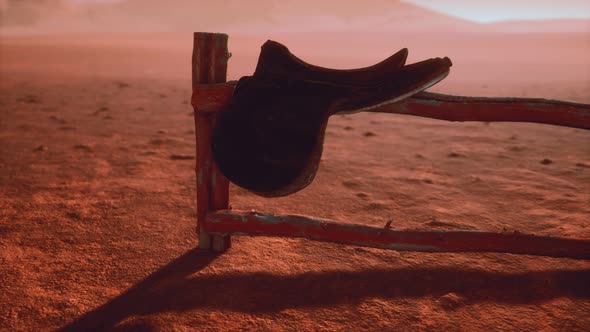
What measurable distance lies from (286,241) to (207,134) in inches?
33.2

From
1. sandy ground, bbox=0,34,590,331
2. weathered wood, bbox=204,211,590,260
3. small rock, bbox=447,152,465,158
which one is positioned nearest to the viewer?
sandy ground, bbox=0,34,590,331

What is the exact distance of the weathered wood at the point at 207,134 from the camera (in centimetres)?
193

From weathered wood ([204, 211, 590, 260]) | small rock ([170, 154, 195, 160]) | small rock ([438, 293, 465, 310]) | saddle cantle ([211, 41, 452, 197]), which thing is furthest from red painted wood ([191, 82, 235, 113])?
small rock ([170, 154, 195, 160])

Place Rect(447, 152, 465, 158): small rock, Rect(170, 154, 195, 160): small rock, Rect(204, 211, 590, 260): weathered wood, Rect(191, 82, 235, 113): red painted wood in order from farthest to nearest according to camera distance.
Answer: Rect(447, 152, 465, 158): small rock → Rect(170, 154, 195, 160): small rock → Rect(204, 211, 590, 260): weathered wood → Rect(191, 82, 235, 113): red painted wood

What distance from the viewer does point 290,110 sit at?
1551 millimetres

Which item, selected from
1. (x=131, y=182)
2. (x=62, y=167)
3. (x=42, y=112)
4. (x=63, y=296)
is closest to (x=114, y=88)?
(x=42, y=112)

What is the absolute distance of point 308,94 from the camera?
1.61 metres

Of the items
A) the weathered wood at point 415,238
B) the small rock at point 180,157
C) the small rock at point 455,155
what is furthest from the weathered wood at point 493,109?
the small rock at point 180,157

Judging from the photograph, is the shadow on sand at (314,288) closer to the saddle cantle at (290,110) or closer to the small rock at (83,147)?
the saddle cantle at (290,110)

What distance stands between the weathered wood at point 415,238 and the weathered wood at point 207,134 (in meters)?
0.22

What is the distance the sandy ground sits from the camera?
66.7 inches

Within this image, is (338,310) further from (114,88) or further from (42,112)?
(114,88)

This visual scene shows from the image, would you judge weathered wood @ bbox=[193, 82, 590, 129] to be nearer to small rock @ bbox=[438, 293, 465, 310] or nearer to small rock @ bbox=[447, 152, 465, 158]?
small rock @ bbox=[438, 293, 465, 310]

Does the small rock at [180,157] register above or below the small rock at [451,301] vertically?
above
